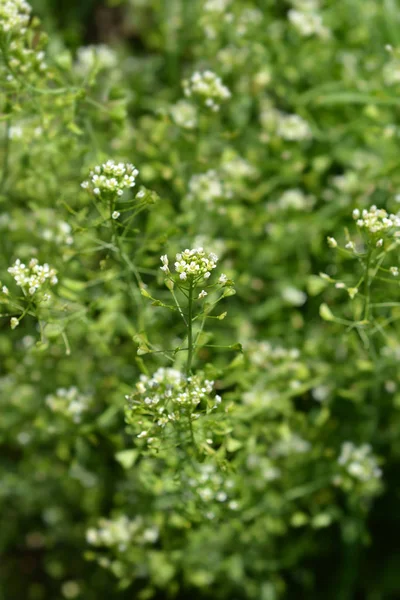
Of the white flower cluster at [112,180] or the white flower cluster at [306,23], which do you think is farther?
the white flower cluster at [306,23]

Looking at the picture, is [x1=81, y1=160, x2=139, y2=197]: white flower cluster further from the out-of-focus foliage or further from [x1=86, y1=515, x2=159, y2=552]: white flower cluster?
[x1=86, y1=515, x2=159, y2=552]: white flower cluster

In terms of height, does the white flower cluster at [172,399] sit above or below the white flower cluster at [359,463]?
above

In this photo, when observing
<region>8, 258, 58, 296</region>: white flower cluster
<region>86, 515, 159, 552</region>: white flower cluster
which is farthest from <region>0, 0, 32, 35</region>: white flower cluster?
<region>86, 515, 159, 552</region>: white flower cluster

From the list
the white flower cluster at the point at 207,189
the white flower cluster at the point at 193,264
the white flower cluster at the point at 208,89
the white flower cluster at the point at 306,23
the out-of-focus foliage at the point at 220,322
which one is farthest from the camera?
the white flower cluster at the point at 306,23

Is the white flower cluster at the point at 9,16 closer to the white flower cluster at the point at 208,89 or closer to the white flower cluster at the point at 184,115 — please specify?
the white flower cluster at the point at 208,89

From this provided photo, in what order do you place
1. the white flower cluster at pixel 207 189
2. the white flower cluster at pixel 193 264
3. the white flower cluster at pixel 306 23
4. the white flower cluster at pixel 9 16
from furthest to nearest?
the white flower cluster at pixel 306 23 < the white flower cluster at pixel 207 189 < the white flower cluster at pixel 9 16 < the white flower cluster at pixel 193 264

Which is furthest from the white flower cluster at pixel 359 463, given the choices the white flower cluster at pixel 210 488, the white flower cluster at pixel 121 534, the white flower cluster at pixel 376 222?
the white flower cluster at pixel 376 222
